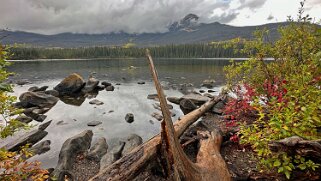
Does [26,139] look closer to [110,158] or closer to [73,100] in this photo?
[110,158]

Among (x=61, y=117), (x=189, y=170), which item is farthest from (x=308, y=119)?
(x=61, y=117)

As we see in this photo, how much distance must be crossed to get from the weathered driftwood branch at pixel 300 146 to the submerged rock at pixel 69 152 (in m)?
10.6

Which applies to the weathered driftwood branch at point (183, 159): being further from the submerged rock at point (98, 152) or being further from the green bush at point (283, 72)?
the submerged rock at point (98, 152)

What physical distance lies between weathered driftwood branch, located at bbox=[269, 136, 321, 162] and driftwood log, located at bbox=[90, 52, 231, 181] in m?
2.22

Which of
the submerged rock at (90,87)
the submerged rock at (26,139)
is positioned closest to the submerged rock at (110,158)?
the submerged rock at (26,139)

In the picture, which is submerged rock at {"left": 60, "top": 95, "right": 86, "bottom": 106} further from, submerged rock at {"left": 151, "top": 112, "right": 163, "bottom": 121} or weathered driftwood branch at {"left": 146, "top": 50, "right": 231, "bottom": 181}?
weathered driftwood branch at {"left": 146, "top": 50, "right": 231, "bottom": 181}

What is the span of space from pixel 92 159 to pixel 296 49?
13.8 meters

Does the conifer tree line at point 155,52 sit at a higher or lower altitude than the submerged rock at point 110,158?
higher

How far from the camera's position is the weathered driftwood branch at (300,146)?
4.21 meters

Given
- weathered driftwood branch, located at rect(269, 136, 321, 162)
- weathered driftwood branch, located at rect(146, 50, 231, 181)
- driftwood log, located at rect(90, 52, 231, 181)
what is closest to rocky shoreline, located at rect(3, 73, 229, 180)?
driftwood log, located at rect(90, 52, 231, 181)

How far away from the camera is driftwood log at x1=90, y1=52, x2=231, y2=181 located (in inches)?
194

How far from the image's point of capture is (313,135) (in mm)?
4762

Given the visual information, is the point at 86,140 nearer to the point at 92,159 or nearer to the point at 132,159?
the point at 92,159

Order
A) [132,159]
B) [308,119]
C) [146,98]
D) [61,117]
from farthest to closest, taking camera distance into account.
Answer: [146,98] < [61,117] < [132,159] < [308,119]
